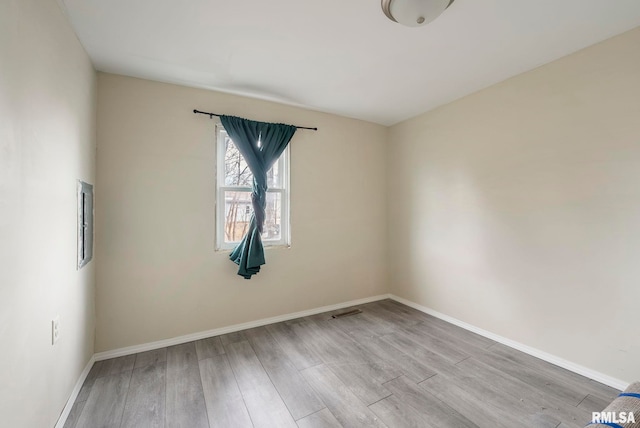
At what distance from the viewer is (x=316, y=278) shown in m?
3.24

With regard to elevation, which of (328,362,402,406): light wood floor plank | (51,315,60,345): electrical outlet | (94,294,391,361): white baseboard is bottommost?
(328,362,402,406): light wood floor plank

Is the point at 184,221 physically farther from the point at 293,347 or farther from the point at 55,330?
the point at 293,347

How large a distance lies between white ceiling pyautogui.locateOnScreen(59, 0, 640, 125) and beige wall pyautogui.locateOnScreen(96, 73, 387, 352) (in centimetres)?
32

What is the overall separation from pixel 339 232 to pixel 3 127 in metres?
2.89

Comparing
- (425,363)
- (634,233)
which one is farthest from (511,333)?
(634,233)

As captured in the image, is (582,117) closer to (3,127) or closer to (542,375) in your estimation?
(542,375)

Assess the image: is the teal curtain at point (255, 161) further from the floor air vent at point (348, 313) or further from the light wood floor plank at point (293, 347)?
the floor air vent at point (348, 313)

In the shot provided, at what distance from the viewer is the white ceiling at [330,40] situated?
1603 millimetres

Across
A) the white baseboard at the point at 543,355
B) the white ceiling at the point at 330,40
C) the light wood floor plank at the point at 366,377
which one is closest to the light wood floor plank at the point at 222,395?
the light wood floor plank at the point at 366,377

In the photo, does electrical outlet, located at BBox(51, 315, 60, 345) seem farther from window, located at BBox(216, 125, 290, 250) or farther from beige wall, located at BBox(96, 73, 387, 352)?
window, located at BBox(216, 125, 290, 250)

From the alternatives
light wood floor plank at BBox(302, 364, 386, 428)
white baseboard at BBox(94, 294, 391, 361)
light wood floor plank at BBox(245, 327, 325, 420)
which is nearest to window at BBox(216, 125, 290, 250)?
white baseboard at BBox(94, 294, 391, 361)

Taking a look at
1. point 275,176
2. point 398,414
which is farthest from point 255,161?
point 398,414

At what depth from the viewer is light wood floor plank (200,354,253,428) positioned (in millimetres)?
1594

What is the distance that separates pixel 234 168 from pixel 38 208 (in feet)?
5.51
